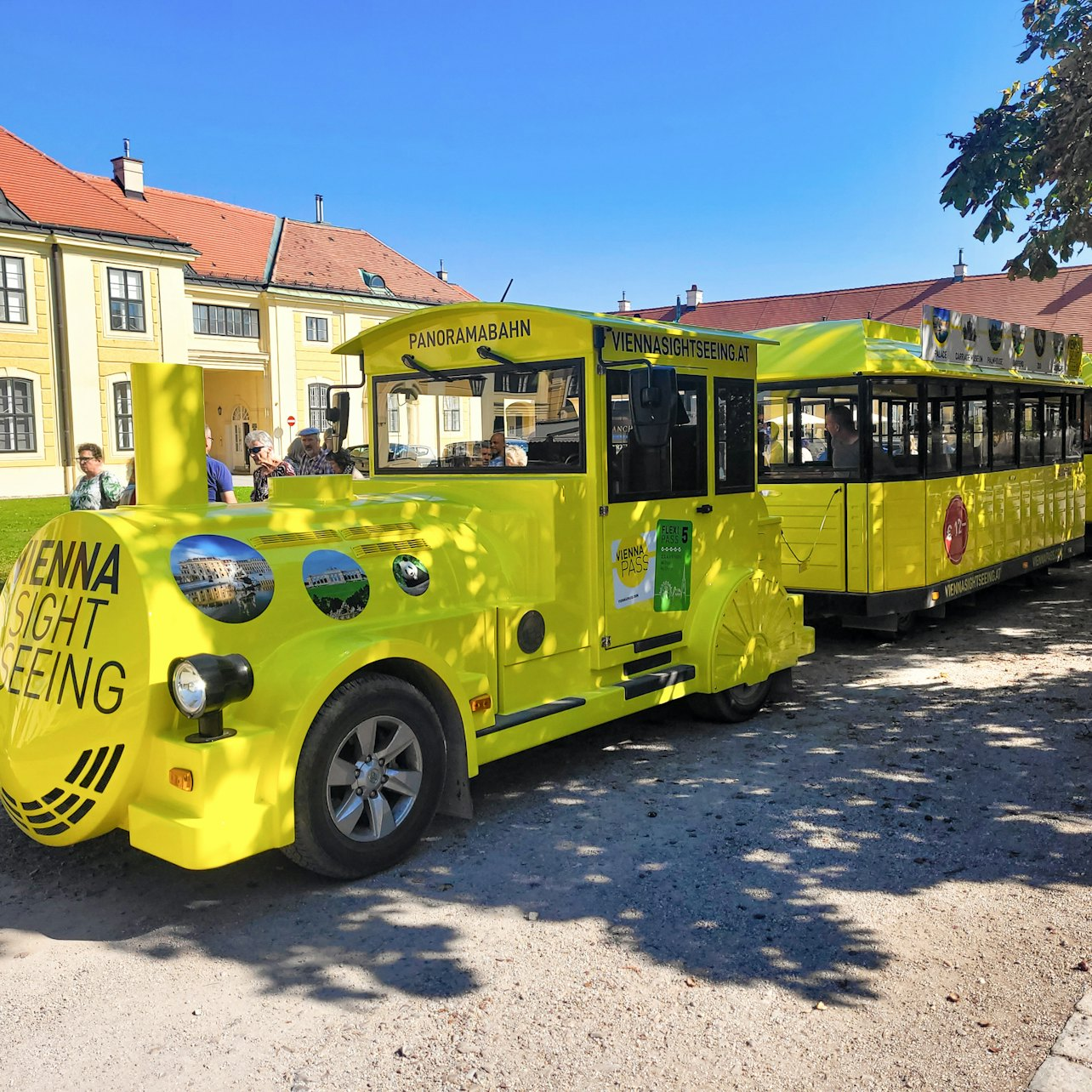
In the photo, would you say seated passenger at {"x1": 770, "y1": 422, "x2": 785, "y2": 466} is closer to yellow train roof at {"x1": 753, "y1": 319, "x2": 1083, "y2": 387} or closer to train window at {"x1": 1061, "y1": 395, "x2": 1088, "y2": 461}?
yellow train roof at {"x1": 753, "y1": 319, "x2": 1083, "y2": 387}

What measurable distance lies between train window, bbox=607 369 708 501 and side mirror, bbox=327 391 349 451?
1610 mm

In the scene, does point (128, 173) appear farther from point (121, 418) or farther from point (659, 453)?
point (659, 453)

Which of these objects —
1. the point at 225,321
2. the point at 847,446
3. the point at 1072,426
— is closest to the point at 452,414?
the point at 847,446

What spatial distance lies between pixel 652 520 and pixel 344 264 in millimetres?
36945

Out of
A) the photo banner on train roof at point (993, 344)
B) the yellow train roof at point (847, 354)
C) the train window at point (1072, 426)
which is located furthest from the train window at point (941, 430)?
the train window at point (1072, 426)

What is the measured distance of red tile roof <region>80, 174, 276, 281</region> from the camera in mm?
36406

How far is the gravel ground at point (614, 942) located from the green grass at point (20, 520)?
717 centimetres

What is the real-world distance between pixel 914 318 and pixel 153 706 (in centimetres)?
4234

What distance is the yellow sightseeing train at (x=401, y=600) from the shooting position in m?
3.94

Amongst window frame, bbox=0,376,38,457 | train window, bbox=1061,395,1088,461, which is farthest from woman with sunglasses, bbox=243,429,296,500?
window frame, bbox=0,376,38,457

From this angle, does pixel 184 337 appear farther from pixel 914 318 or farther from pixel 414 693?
pixel 414 693

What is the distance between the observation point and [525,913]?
4.09m

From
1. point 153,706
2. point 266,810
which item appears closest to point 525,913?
point 266,810

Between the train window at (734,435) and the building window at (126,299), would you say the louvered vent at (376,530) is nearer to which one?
the train window at (734,435)
